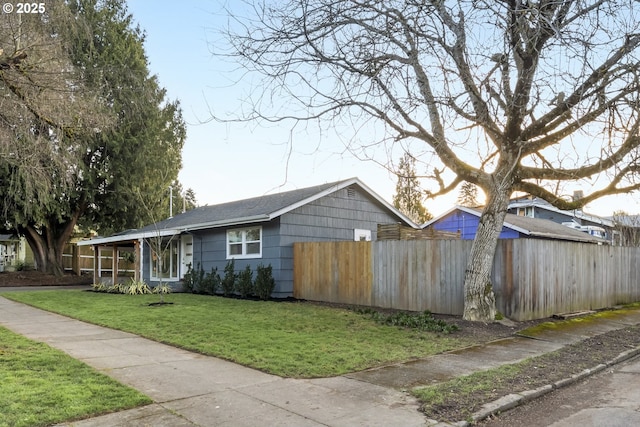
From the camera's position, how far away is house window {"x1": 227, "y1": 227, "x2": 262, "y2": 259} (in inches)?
631

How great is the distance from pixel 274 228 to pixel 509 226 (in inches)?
449

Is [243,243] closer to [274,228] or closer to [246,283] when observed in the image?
[246,283]

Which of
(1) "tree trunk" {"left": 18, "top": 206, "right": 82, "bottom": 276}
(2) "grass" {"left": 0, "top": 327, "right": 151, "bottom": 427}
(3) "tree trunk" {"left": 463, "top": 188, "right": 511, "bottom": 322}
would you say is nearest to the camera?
(2) "grass" {"left": 0, "top": 327, "right": 151, "bottom": 427}

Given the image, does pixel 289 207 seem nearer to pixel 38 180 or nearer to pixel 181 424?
pixel 38 180

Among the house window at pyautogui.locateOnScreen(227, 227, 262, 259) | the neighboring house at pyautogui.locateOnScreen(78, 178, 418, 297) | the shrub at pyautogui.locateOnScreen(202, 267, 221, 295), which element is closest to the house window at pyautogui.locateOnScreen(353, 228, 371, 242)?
the neighboring house at pyautogui.locateOnScreen(78, 178, 418, 297)

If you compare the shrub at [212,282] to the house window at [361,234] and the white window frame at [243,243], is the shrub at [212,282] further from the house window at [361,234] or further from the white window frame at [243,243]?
the house window at [361,234]

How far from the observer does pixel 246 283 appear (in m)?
15.4

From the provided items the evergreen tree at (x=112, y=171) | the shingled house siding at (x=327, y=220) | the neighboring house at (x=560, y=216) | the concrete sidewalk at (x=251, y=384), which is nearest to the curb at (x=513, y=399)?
the concrete sidewalk at (x=251, y=384)

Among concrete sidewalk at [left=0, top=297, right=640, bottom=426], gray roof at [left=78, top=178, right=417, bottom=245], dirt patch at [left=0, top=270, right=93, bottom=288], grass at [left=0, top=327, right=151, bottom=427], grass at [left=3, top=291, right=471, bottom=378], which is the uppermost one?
gray roof at [left=78, top=178, right=417, bottom=245]

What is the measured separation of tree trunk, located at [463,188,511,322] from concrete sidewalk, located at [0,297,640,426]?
1.28 metres

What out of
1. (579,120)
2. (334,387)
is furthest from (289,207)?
(334,387)

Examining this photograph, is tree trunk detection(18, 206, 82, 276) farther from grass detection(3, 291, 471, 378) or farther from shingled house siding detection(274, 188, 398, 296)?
shingled house siding detection(274, 188, 398, 296)

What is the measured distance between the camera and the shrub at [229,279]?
53.1 ft

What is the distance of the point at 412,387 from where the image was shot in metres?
5.35
